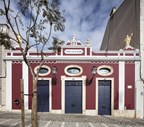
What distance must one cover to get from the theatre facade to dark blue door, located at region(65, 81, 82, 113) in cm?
10

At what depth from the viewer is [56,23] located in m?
6.97

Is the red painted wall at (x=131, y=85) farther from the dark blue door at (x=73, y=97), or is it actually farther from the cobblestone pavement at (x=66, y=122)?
the dark blue door at (x=73, y=97)

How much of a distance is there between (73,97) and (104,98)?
2.38 m

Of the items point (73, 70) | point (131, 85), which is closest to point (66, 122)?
point (73, 70)

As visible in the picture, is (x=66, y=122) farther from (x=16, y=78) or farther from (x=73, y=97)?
(x=16, y=78)

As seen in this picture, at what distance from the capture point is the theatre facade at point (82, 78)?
1795cm

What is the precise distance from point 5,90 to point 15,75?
136 cm

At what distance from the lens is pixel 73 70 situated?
18219mm

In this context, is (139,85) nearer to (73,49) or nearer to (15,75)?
(73,49)

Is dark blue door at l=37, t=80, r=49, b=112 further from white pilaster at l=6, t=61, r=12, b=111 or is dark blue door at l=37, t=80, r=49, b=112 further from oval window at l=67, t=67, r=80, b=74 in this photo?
white pilaster at l=6, t=61, r=12, b=111

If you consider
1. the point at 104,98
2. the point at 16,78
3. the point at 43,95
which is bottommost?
the point at 104,98

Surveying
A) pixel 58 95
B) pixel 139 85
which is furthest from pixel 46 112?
pixel 139 85

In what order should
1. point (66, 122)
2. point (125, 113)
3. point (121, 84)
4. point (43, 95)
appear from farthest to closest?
point (43, 95) → point (121, 84) → point (125, 113) → point (66, 122)

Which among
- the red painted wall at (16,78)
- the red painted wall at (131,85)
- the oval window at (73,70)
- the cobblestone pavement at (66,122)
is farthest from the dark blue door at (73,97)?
the red painted wall at (16,78)
